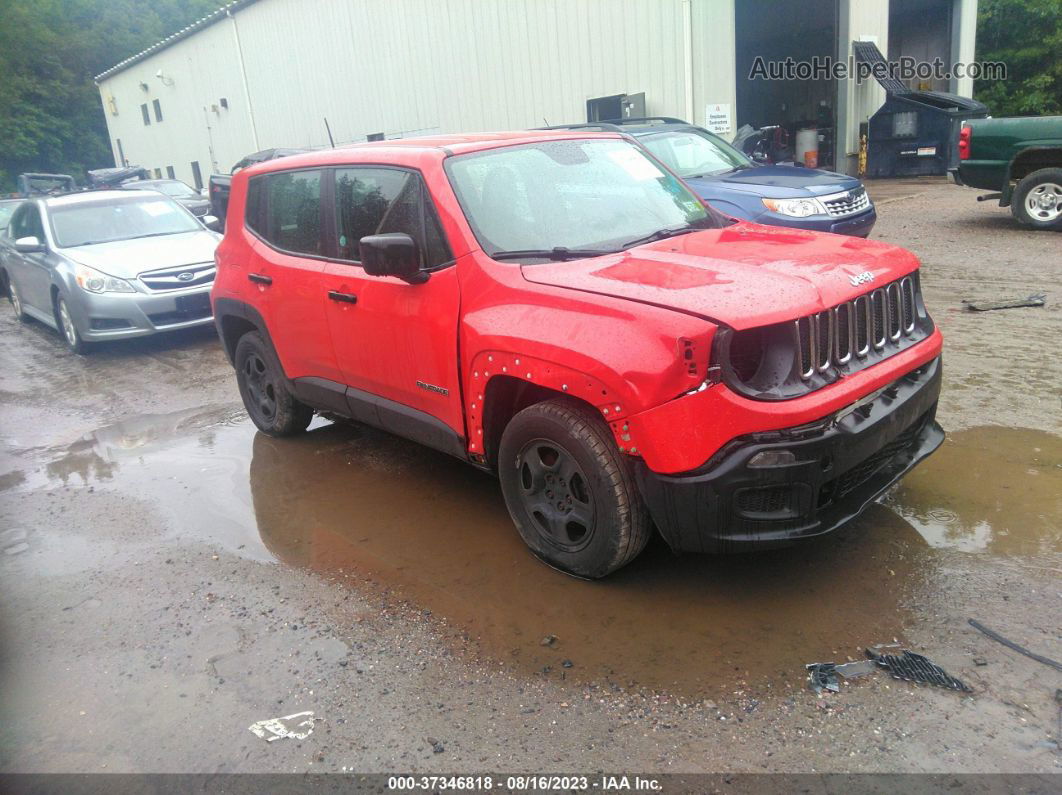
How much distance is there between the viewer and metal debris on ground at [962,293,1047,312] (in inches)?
290

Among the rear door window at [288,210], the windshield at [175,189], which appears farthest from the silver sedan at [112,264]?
the windshield at [175,189]

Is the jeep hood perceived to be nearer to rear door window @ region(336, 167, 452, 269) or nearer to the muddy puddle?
rear door window @ region(336, 167, 452, 269)

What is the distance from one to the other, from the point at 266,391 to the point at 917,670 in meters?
4.31

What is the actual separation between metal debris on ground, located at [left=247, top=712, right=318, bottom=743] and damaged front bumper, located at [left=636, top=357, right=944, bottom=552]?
4.70 ft

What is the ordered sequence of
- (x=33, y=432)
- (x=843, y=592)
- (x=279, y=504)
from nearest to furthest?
1. (x=843, y=592)
2. (x=279, y=504)
3. (x=33, y=432)

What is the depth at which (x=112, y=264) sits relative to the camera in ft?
28.6

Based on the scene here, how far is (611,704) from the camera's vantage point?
289 centimetres

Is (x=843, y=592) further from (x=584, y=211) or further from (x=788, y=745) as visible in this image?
(x=584, y=211)

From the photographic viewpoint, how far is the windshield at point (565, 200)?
12.7ft

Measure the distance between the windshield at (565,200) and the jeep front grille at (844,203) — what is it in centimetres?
454

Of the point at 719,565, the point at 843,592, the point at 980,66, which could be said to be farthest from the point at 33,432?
the point at 980,66

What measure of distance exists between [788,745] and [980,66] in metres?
28.5

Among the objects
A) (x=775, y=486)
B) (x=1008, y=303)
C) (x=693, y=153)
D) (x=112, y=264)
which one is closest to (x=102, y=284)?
(x=112, y=264)

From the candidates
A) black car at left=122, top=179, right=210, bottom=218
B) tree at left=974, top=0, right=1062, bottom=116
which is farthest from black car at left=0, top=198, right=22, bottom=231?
tree at left=974, top=0, right=1062, bottom=116
